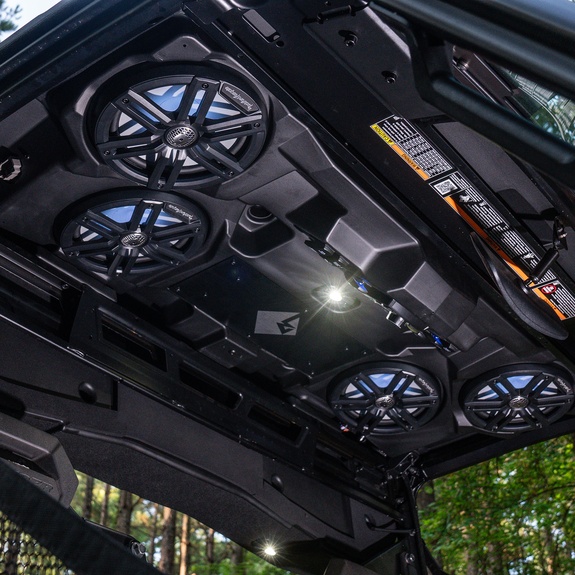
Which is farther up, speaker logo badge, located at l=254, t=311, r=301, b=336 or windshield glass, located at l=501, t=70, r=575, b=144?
speaker logo badge, located at l=254, t=311, r=301, b=336

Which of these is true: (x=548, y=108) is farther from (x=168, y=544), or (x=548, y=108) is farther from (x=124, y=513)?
(x=124, y=513)

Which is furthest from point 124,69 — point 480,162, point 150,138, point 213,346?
point 213,346

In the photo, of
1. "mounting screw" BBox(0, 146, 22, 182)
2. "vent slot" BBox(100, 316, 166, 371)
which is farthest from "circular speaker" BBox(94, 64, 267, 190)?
"vent slot" BBox(100, 316, 166, 371)

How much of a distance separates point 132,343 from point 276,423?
87 cm

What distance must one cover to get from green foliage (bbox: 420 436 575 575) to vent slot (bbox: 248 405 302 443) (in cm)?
529

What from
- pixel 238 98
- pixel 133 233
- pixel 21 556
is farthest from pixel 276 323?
pixel 21 556

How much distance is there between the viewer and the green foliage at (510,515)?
8.64 meters

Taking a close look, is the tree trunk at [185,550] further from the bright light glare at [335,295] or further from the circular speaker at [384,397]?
the bright light glare at [335,295]

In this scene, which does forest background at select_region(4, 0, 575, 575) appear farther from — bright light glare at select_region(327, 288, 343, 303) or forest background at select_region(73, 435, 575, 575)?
bright light glare at select_region(327, 288, 343, 303)

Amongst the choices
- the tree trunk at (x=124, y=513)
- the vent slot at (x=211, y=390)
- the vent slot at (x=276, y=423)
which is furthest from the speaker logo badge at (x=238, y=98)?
the tree trunk at (x=124, y=513)

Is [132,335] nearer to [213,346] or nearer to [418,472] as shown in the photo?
[213,346]

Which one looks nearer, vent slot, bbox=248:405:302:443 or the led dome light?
the led dome light

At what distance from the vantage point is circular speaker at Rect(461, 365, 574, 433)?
3631mm

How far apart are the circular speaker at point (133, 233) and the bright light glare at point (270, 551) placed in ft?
4.94
